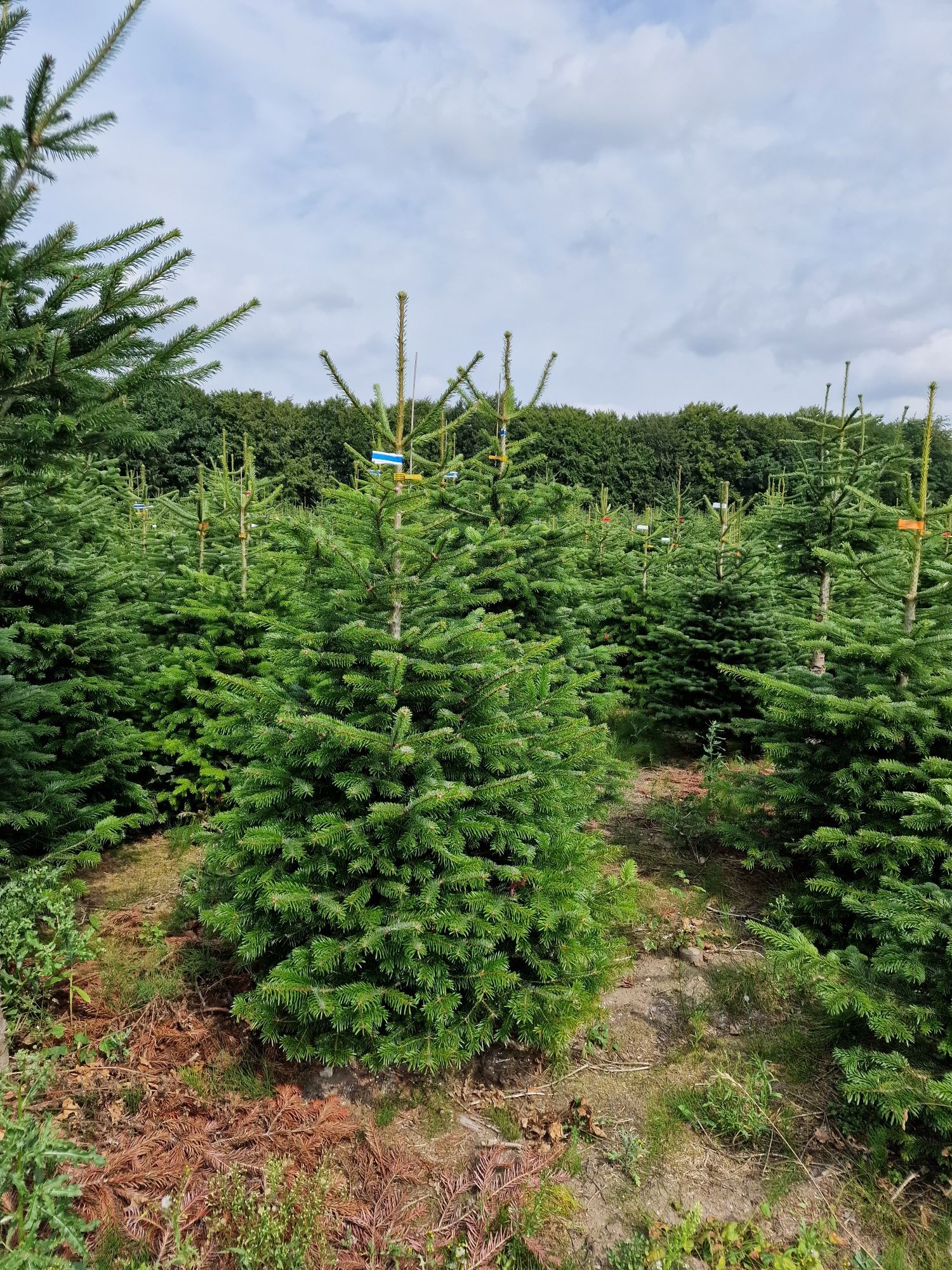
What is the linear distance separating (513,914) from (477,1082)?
81cm

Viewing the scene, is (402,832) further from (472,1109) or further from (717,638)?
(717,638)

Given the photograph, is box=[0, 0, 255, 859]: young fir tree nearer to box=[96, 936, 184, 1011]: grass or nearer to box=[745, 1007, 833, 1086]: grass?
box=[96, 936, 184, 1011]: grass

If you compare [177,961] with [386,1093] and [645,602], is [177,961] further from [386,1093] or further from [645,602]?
[645,602]

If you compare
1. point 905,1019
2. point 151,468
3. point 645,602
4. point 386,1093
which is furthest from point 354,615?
point 151,468

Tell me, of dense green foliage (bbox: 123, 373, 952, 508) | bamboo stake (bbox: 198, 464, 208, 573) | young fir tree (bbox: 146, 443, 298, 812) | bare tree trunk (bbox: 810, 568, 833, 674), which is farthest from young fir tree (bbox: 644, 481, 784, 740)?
dense green foliage (bbox: 123, 373, 952, 508)

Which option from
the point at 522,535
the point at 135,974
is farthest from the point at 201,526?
the point at 135,974

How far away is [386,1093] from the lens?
9.52 ft

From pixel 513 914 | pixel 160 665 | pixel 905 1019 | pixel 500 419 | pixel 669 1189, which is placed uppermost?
pixel 500 419

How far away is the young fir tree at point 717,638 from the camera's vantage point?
6629 millimetres

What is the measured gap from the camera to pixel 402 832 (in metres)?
2.87

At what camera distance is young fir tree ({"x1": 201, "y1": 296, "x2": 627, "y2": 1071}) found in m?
2.72

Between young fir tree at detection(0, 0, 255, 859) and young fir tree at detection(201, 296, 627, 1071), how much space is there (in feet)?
3.36

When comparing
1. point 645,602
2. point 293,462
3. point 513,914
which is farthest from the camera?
point 293,462

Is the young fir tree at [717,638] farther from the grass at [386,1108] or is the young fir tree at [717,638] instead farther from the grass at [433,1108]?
the grass at [386,1108]
